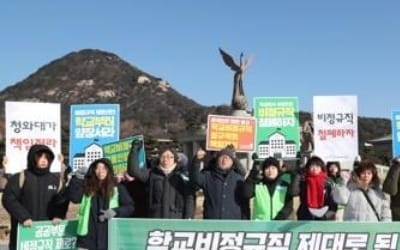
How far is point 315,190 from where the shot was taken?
25.8ft

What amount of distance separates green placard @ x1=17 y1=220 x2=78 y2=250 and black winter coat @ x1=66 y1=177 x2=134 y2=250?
5.1 inches

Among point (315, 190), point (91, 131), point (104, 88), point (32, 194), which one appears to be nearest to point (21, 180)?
point (32, 194)

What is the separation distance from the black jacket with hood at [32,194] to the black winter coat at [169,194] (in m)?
0.97

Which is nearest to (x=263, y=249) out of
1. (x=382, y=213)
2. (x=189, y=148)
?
(x=382, y=213)

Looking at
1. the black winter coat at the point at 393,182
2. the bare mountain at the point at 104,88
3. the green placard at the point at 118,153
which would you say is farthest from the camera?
the bare mountain at the point at 104,88

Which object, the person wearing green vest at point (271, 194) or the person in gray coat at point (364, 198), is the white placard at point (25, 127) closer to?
the person wearing green vest at point (271, 194)

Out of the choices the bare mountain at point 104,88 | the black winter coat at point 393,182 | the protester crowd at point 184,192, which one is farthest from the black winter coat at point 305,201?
the bare mountain at point 104,88

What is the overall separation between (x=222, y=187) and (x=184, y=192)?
0.40m

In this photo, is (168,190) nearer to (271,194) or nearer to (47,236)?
(271,194)

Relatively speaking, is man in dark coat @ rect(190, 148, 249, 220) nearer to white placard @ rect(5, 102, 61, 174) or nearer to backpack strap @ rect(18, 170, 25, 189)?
backpack strap @ rect(18, 170, 25, 189)

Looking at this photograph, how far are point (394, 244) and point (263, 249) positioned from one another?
126 cm

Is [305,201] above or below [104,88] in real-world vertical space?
below

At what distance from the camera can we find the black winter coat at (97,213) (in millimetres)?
7438

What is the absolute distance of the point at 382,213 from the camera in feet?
24.9
